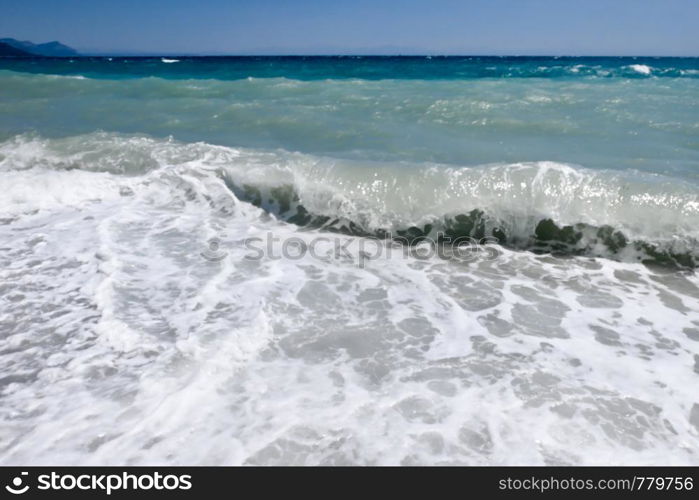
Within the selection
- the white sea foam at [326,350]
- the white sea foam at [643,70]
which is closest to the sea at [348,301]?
the white sea foam at [326,350]

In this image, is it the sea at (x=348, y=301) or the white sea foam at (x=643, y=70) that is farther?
the white sea foam at (x=643, y=70)

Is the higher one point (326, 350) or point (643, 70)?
point (643, 70)

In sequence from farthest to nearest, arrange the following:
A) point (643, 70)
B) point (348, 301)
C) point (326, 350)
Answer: point (643, 70), point (348, 301), point (326, 350)

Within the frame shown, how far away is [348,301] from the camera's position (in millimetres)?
3844

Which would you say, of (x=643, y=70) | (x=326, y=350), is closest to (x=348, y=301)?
(x=326, y=350)

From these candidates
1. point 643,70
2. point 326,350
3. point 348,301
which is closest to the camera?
point 326,350

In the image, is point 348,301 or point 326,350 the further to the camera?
point 348,301

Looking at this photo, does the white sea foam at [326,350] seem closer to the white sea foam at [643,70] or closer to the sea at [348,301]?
the sea at [348,301]

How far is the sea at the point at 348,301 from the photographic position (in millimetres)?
2482

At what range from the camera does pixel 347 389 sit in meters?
2.80

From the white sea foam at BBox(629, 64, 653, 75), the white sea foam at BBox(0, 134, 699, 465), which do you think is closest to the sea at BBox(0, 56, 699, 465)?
the white sea foam at BBox(0, 134, 699, 465)

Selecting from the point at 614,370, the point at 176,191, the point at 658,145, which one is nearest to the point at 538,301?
the point at 614,370

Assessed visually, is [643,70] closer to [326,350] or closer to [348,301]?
[348,301]
